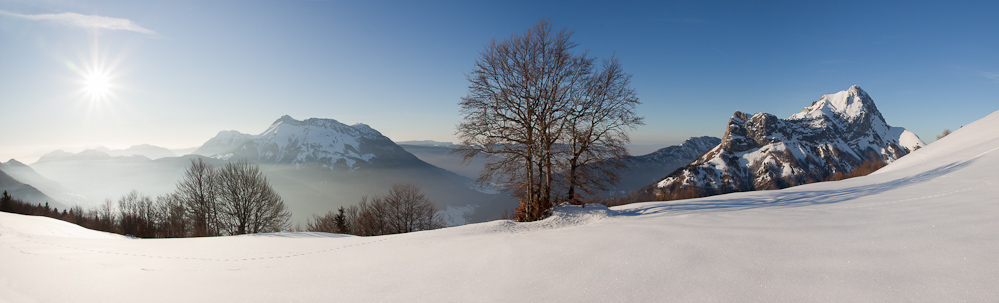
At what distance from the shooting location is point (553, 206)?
10.6m

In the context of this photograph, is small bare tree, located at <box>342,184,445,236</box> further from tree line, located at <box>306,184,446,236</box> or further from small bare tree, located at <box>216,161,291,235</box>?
small bare tree, located at <box>216,161,291,235</box>

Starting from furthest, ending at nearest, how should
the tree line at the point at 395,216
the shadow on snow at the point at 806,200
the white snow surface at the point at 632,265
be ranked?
the tree line at the point at 395,216 → the shadow on snow at the point at 806,200 → the white snow surface at the point at 632,265

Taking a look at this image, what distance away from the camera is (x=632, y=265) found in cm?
376

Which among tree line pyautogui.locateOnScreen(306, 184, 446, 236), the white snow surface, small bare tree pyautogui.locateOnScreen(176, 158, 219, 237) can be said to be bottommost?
tree line pyautogui.locateOnScreen(306, 184, 446, 236)

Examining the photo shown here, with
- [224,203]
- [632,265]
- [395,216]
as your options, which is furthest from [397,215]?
[632,265]

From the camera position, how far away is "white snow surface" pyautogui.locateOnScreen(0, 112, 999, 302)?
9.36ft

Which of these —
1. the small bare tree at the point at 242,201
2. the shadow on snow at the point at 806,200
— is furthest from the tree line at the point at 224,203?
the shadow on snow at the point at 806,200

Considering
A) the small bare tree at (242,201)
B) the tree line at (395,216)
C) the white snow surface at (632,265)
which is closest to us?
the white snow surface at (632,265)

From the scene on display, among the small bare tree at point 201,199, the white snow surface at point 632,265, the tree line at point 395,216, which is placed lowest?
the tree line at point 395,216

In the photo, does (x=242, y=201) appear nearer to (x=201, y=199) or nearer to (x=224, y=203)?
(x=224, y=203)

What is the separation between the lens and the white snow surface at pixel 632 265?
112 inches

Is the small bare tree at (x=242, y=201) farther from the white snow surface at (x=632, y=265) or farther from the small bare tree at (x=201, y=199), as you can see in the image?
the white snow surface at (x=632, y=265)

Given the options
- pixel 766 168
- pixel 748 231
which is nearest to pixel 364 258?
pixel 748 231

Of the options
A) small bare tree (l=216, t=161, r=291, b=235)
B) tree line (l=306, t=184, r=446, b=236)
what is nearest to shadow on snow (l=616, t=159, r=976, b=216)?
tree line (l=306, t=184, r=446, b=236)
